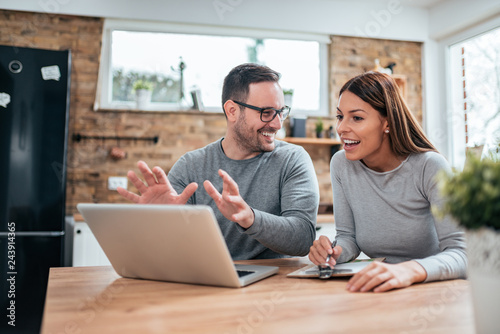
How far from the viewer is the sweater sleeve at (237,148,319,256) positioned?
1.34 meters

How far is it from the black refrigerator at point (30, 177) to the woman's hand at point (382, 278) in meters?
2.38

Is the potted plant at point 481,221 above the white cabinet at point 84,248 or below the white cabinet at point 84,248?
above

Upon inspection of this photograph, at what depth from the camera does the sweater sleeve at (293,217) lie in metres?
1.34

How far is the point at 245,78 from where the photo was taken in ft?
6.19

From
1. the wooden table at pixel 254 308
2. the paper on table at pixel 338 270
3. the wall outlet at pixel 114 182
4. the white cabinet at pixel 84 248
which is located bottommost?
the white cabinet at pixel 84 248

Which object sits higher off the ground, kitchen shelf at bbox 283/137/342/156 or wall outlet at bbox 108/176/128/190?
kitchen shelf at bbox 283/137/342/156

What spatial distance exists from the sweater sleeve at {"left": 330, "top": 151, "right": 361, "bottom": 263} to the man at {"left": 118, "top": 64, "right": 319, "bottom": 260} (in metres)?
0.08

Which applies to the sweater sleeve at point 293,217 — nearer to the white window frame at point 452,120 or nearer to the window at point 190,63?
the window at point 190,63

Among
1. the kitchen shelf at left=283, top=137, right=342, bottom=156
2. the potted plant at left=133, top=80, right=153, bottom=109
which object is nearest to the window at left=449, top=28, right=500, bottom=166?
the kitchen shelf at left=283, top=137, right=342, bottom=156

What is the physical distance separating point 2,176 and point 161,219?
2.31 m

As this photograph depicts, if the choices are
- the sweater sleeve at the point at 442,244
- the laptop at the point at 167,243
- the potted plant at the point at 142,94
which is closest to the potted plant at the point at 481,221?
the sweater sleeve at the point at 442,244

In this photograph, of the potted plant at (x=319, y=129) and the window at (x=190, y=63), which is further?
the potted plant at (x=319, y=129)

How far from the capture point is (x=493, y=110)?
353 cm

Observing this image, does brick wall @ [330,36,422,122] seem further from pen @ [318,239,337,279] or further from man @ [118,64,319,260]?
pen @ [318,239,337,279]
